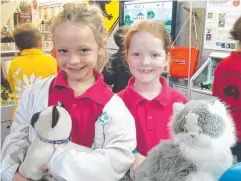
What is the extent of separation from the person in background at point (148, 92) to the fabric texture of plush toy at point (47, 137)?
0.33 meters

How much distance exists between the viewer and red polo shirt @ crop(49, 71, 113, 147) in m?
1.06

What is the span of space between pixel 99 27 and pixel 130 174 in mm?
552

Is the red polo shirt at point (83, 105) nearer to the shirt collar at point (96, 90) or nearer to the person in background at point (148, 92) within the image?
the shirt collar at point (96, 90)

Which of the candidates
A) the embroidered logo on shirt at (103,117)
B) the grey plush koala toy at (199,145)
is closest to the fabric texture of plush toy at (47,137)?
the embroidered logo on shirt at (103,117)

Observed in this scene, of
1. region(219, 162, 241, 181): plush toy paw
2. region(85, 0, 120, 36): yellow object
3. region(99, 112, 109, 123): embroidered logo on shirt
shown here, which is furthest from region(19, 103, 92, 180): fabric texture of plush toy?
region(85, 0, 120, 36): yellow object

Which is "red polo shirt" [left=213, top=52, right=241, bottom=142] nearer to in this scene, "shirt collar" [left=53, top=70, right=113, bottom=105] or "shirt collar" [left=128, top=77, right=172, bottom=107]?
"shirt collar" [left=128, top=77, right=172, bottom=107]

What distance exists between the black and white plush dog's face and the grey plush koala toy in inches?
12.3

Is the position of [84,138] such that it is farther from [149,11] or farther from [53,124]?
[149,11]

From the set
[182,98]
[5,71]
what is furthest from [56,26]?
[5,71]

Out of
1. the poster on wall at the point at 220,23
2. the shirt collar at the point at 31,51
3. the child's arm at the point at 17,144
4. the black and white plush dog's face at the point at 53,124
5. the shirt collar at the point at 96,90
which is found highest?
the poster on wall at the point at 220,23

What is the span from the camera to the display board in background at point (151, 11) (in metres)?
3.71

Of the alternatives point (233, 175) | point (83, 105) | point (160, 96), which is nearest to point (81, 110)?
point (83, 105)

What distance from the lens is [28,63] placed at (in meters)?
2.74

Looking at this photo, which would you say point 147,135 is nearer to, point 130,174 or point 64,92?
point 130,174
